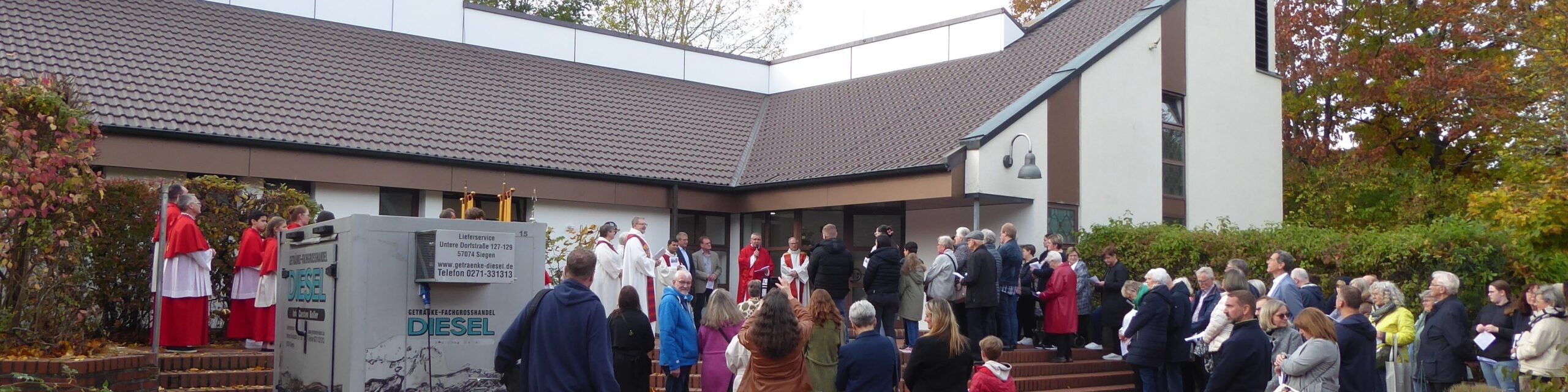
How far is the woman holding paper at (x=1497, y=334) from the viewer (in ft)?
40.2

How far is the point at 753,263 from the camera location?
17266mm

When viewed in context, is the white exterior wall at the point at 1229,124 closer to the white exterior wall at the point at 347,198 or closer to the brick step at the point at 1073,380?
the brick step at the point at 1073,380

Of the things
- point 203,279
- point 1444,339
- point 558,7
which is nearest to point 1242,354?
point 1444,339

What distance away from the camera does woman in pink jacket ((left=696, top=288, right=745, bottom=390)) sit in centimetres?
1039

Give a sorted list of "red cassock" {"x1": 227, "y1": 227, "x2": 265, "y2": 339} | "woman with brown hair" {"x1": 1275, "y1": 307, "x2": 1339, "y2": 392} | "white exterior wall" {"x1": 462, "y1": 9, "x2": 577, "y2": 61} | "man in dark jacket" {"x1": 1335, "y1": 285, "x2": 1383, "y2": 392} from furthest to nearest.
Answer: "white exterior wall" {"x1": 462, "y1": 9, "x2": 577, "y2": 61} → "red cassock" {"x1": 227, "y1": 227, "x2": 265, "y2": 339} → "man in dark jacket" {"x1": 1335, "y1": 285, "x2": 1383, "y2": 392} → "woman with brown hair" {"x1": 1275, "y1": 307, "x2": 1339, "y2": 392}

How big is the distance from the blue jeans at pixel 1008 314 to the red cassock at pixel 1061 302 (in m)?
0.39

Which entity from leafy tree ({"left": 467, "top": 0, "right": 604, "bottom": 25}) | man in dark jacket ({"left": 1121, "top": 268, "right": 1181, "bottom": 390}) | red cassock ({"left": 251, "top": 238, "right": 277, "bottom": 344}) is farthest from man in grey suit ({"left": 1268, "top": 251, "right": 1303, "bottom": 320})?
leafy tree ({"left": 467, "top": 0, "right": 604, "bottom": 25})

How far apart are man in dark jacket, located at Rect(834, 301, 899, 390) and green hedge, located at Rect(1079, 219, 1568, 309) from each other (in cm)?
→ 868

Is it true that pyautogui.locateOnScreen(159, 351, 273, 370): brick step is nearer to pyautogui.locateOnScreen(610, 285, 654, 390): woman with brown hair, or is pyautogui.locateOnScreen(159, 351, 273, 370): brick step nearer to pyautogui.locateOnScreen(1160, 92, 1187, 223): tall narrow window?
pyautogui.locateOnScreen(610, 285, 654, 390): woman with brown hair

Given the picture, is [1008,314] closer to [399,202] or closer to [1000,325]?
[1000,325]

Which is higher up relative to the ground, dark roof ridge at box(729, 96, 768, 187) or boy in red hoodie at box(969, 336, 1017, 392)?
dark roof ridge at box(729, 96, 768, 187)

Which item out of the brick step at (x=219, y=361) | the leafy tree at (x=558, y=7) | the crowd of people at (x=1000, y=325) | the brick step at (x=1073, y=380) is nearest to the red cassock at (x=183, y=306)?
the brick step at (x=219, y=361)

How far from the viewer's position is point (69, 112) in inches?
374

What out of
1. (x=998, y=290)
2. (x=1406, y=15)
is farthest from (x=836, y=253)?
(x=1406, y=15)
